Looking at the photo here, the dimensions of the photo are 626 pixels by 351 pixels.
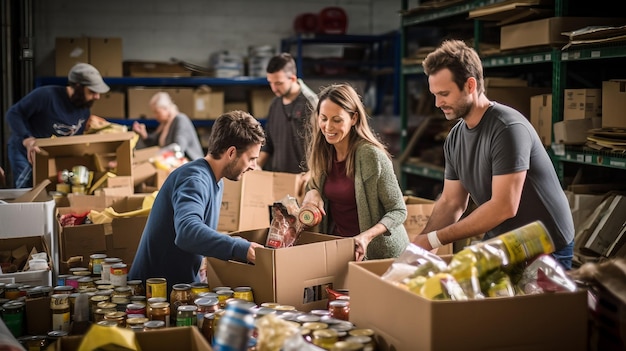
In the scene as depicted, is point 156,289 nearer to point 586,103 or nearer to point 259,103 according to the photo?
point 586,103

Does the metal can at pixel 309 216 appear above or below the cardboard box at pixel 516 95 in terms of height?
below

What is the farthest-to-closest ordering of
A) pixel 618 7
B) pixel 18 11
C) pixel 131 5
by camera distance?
pixel 131 5 < pixel 18 11 < pixel 618 7

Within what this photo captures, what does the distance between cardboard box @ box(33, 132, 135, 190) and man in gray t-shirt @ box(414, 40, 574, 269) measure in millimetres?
2857

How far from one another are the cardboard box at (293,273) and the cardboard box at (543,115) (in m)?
2.81

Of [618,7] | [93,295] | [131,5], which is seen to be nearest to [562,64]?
[618,7]

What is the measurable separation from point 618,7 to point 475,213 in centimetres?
330

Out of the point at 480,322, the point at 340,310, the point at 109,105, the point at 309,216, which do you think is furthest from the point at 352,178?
the point at 109,105

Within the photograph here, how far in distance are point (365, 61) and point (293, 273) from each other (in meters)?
7.77

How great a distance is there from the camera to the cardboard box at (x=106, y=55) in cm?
912

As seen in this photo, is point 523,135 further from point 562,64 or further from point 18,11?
point 18,11

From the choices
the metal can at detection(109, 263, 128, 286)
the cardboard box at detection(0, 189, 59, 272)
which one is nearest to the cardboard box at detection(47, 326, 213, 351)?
the metal can at detection(109, 263, 128, 286)

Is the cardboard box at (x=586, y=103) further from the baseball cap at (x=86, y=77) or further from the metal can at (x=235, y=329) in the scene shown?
the metal can at (x=235, y=329)

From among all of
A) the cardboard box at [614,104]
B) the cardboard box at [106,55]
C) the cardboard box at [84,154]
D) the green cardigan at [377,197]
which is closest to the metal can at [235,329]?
the green cardigan at [377,197]

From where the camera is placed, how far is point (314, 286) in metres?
2.73
